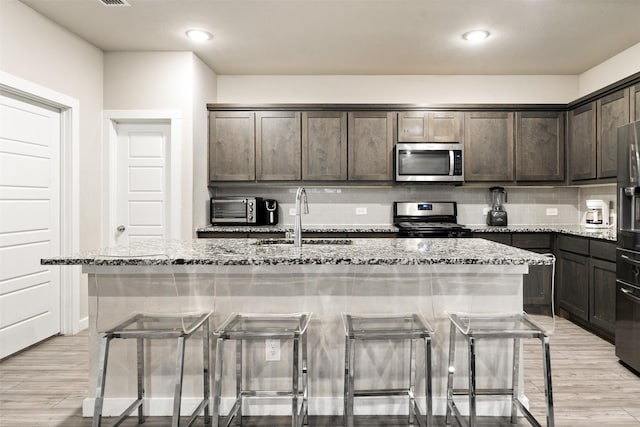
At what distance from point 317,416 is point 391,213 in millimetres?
2933

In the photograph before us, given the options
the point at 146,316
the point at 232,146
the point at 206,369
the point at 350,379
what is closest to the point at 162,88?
the point at 232,146

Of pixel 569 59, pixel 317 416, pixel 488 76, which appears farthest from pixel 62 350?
pixel 569 59

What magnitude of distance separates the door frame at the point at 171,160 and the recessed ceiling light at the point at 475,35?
272 cm

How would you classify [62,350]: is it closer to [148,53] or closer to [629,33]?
[148,53]

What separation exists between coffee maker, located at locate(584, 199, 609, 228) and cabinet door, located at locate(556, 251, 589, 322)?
492 millimetres

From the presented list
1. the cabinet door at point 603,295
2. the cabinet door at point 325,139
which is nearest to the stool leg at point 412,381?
the cabinet door at point 603,295

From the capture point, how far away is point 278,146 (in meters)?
4.48

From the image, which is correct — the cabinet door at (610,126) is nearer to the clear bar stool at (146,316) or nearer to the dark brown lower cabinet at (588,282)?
the dark brown lower cabinet at (588,282)

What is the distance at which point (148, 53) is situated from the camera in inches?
159

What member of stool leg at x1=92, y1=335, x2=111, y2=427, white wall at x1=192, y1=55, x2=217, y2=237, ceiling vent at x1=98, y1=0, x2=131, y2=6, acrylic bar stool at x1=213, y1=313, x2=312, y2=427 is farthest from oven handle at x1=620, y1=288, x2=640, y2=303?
ceiling vent at x1=98, y1=0, x2=131, y2=6

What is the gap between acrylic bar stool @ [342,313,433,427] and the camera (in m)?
1.85

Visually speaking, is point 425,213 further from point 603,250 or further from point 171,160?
point 171,160

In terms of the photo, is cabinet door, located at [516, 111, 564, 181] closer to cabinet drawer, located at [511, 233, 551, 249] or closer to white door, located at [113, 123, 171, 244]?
cabinet drawer, located at [511, 233, 551, 249]

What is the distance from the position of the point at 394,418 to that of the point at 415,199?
2.97m
